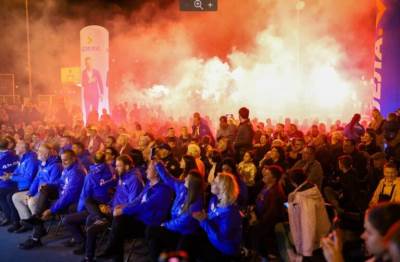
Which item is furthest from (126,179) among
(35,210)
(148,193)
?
(35,210)

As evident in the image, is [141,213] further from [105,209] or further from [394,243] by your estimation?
[394,243]

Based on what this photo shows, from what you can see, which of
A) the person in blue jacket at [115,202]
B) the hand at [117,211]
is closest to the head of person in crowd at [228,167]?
the person in blue jacket at [115,202]

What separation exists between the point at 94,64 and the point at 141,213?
10015 mm

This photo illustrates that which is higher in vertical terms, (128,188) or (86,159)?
(86,159)

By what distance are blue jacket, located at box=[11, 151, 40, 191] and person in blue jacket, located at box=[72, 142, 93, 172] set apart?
661 mm

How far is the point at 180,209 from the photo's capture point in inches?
203

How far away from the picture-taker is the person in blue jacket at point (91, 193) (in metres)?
5.82

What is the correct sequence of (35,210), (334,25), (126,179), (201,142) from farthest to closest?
(334,25) < (201,142) < (35,210) < (126,179)

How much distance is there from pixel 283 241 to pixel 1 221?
4876 mm

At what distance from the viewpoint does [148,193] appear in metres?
5.28

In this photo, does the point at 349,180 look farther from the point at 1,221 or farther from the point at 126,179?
the point at 1,221

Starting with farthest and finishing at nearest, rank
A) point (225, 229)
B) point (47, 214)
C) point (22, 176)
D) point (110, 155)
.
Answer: point (22, 176), point (110, 155), point (47, 214), point (225, 229)

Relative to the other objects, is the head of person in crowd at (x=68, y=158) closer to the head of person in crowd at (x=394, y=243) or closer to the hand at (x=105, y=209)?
the hand at (x=105, y=209)

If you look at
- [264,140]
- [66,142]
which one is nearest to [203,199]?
[264,140]
